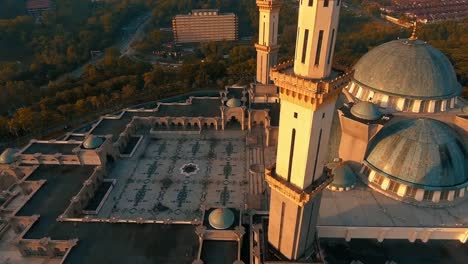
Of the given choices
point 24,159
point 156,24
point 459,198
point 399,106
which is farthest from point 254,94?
point 156,24

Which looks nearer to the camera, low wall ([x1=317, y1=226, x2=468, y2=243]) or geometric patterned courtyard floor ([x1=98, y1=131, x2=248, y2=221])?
low wall ([x1=317, y1=226, x2=468, y2=243])

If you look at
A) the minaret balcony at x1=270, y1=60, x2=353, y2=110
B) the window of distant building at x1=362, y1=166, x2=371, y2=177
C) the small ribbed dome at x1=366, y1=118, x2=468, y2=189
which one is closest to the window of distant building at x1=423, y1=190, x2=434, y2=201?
the small ribbed dome at x1=366, y1=118, x2=468, y2=189

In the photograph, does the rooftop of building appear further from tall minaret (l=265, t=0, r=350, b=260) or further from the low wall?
the low wall

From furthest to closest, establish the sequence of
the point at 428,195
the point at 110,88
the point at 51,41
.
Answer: the point at 51,41 → the point at 110,88 → the point at 428,195

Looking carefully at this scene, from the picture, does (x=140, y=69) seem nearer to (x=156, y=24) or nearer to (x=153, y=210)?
(x=153, y=210)

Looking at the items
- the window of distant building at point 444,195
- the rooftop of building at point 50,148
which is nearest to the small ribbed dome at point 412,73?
the window of distant building at point 444,195

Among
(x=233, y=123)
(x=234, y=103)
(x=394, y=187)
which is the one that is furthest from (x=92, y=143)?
(x=394, y=187)

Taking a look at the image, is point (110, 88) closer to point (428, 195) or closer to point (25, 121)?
point (25, 121)
